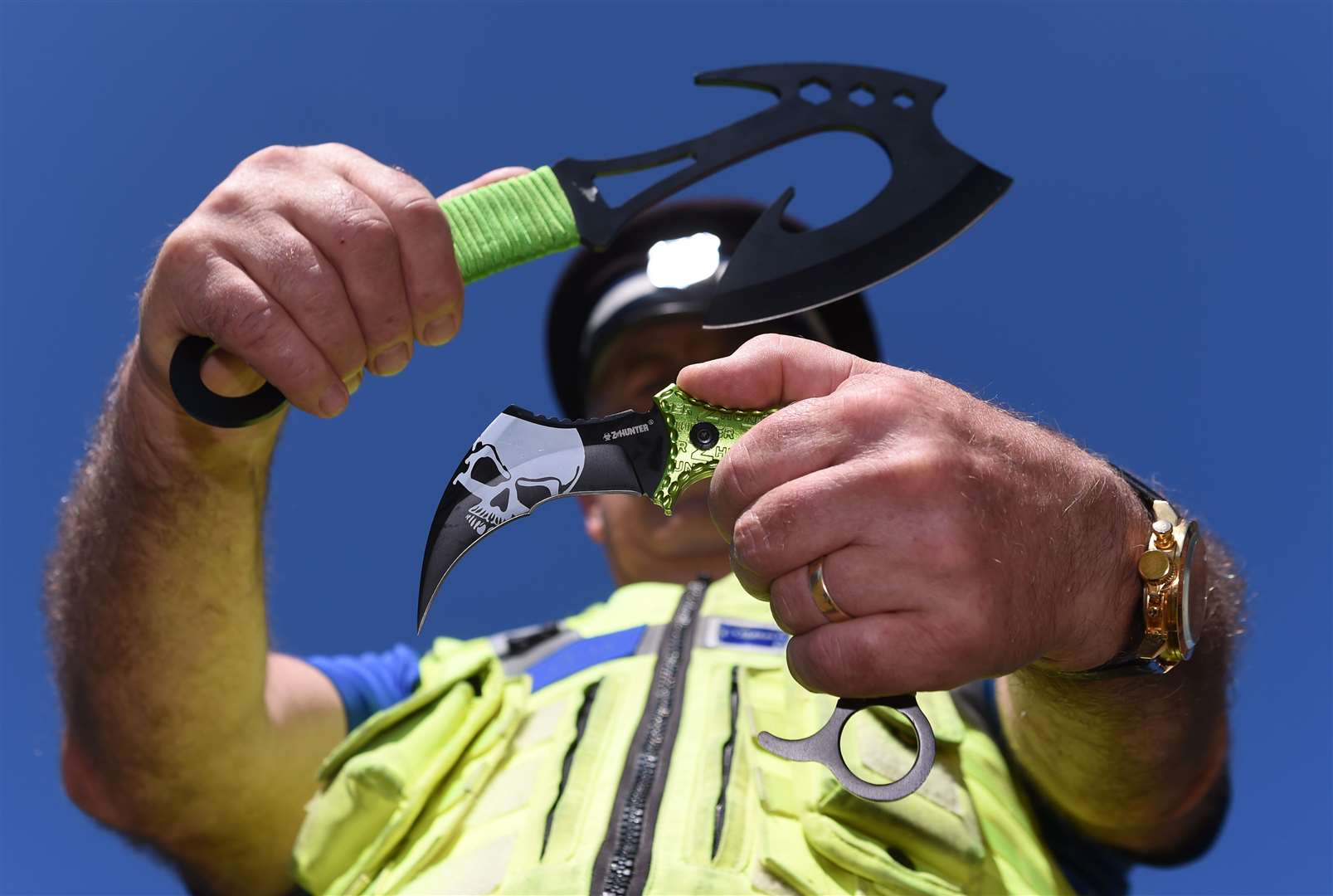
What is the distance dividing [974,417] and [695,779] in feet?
3.89

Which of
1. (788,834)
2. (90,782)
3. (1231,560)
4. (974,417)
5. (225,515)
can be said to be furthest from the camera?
(90,782)

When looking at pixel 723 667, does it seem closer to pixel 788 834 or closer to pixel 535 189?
pixel 788 834

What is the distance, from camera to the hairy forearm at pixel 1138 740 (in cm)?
204

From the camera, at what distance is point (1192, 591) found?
5.52 feet

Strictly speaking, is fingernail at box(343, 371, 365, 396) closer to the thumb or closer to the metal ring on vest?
Result: the thumb

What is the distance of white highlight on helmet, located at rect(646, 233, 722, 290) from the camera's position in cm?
189

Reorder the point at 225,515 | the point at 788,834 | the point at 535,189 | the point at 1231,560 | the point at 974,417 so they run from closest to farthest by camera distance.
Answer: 1. the point at 974,417
2. the point at 535,189
3. the point at 788,834
4. the point at 1231,560
5. the point at 225,515

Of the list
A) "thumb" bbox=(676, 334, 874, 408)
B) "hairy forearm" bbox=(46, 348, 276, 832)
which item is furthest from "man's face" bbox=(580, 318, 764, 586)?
"thumb" bbox=(676, 334, 874, 408)


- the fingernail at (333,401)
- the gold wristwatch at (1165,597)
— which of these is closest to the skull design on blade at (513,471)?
the fingernail at (333,401)

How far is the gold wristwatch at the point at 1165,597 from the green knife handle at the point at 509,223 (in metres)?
1.12

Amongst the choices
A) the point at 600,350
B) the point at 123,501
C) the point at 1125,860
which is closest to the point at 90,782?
the point at 123,501

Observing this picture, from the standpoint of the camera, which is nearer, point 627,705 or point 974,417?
point 974,417

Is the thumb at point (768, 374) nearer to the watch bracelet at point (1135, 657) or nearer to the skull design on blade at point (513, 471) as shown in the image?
the skull design on blade at point (513, 471)

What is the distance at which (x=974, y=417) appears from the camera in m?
1.42
